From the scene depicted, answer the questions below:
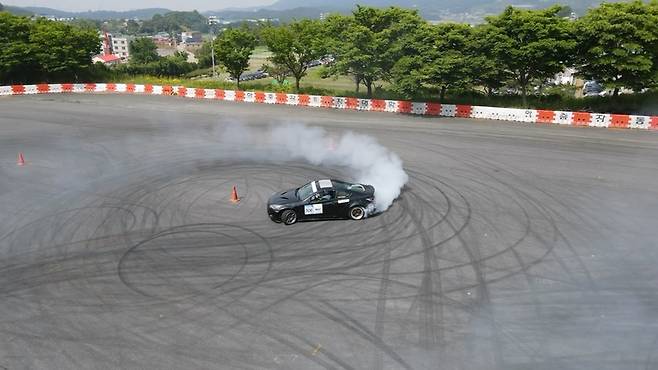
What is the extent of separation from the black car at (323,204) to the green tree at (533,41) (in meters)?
21.2

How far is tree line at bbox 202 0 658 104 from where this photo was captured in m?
30.8

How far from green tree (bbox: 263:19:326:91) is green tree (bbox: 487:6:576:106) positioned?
15300mm

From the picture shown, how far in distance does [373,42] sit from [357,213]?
2322 centimetres

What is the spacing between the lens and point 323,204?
16.8 meters

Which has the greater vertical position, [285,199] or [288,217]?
[285,199]

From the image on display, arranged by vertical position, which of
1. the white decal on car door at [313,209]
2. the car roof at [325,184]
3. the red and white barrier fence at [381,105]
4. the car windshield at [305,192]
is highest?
the red and white barrier fence at [381,105]

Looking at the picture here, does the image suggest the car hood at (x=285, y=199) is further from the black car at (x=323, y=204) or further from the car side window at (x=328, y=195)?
the car side window at (x=328, y=195)

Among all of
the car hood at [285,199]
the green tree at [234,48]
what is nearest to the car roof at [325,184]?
the car hood at [285,199]

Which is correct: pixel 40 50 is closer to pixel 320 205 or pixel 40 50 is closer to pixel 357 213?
pixel 320 205

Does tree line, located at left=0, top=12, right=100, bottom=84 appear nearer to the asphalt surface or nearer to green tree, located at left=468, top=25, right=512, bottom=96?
the asphalt surface

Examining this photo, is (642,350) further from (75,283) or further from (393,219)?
(75,283)

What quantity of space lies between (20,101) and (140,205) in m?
30.2

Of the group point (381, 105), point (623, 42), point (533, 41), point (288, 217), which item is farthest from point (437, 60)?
point (288, 217)

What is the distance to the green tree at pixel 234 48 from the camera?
45.8 meters
